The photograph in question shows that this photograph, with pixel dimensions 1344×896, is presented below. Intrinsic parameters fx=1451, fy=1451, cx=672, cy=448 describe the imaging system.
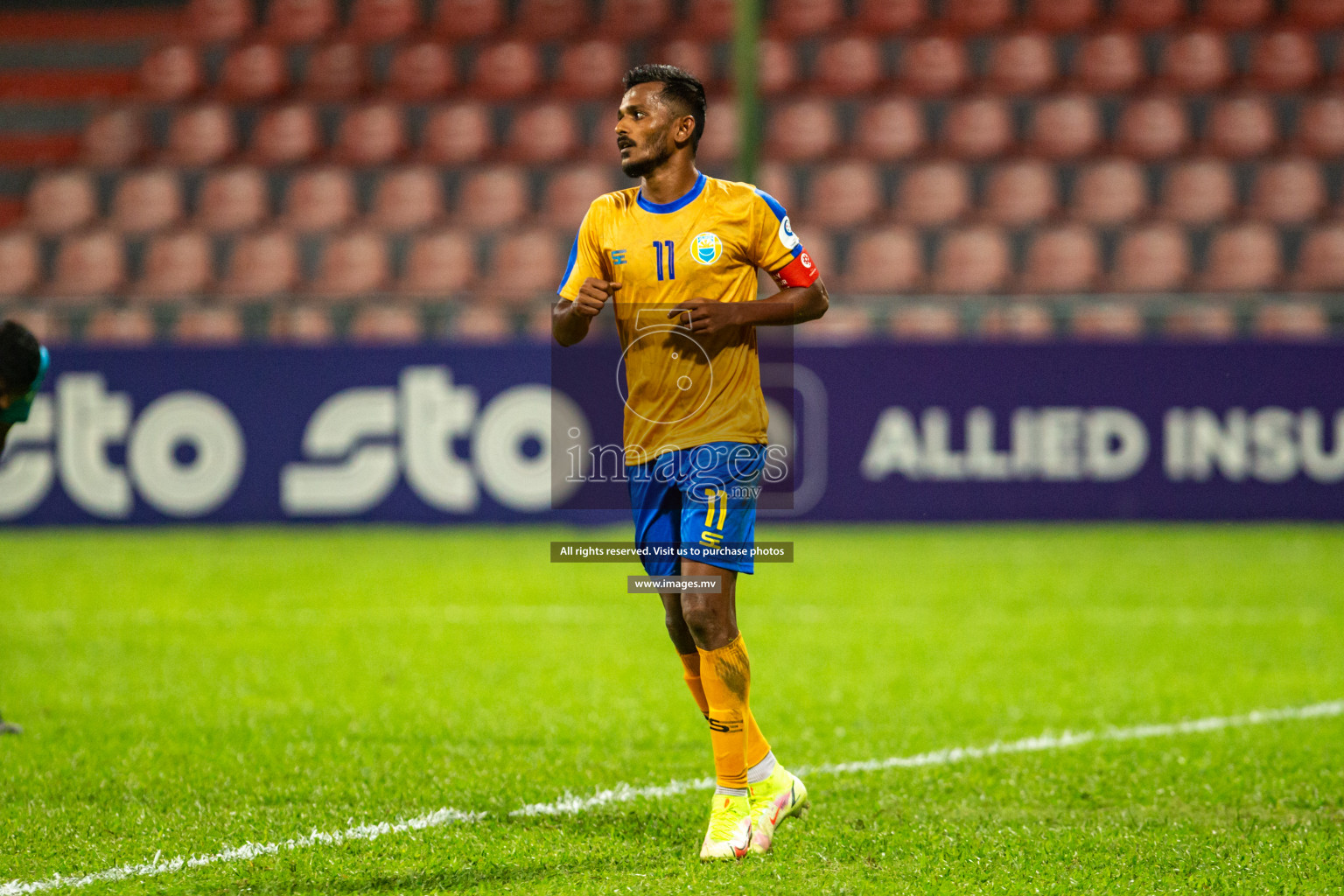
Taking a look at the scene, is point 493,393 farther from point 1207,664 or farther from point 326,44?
point 326,44

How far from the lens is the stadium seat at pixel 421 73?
15570mm

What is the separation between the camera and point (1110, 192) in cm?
1416

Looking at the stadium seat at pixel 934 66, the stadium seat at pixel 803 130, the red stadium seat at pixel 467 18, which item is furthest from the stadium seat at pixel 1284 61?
the red stadium seat at pixel 467 18

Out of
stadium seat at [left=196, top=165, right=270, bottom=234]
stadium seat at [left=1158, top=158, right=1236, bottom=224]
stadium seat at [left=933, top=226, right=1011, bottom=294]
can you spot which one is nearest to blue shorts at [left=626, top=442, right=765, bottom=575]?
stadium seat at [left=933, top=226, right=1011, bottom=294]

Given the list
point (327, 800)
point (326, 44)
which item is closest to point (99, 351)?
point (326, 44)

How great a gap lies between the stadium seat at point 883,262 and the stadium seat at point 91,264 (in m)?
7.04

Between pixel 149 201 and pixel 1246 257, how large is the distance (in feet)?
35.1

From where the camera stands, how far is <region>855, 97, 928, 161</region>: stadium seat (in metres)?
14.8

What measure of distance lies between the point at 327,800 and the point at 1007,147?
11993 millimetres

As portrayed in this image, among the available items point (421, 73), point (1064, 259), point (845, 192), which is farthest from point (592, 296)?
point (421, 73)

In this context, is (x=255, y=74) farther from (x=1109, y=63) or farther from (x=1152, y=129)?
(x=1152, y=129)

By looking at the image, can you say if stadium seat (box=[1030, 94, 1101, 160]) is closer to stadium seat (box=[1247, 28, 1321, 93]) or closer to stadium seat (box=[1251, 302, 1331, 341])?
stadium seat (box=[1247, 28, 1321, 93])

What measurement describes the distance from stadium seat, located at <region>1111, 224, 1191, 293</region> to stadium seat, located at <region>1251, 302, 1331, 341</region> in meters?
2.48

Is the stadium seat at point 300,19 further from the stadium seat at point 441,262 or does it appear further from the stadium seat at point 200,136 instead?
the stadium seat at point 441,262
